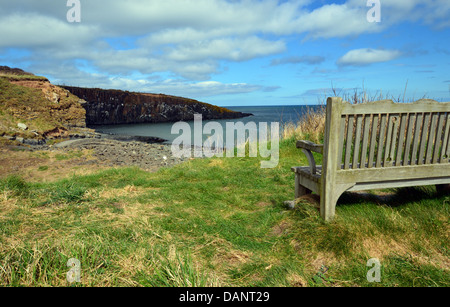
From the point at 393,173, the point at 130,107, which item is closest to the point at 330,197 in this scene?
the point at 393,173

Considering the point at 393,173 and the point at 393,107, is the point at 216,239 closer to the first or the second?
the point at 393,173

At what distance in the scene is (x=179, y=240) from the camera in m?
3.62

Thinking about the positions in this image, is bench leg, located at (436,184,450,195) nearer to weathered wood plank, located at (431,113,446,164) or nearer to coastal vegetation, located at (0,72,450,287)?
coastal vegetation, located at (0,72,450,287)

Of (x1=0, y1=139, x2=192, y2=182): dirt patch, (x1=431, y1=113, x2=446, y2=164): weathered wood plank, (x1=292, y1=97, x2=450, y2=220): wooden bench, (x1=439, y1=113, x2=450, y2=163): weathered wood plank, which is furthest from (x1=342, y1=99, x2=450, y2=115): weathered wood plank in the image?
(x1=0, y1=139, x2=192, y2=182): dirt patch

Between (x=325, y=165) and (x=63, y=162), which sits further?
(x=63, y=162)

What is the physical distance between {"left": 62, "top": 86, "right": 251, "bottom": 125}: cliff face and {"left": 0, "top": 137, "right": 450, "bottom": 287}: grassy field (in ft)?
146

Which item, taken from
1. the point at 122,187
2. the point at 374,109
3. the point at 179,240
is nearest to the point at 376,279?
the point at 374,109

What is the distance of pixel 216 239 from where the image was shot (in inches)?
144

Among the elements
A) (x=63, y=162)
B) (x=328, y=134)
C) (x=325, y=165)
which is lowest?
(x=63, y=162)

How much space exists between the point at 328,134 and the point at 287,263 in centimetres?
153

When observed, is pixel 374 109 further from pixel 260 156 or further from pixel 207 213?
pixel 260 156

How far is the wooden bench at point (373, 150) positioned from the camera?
3.40m

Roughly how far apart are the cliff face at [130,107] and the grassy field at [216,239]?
44416mm
